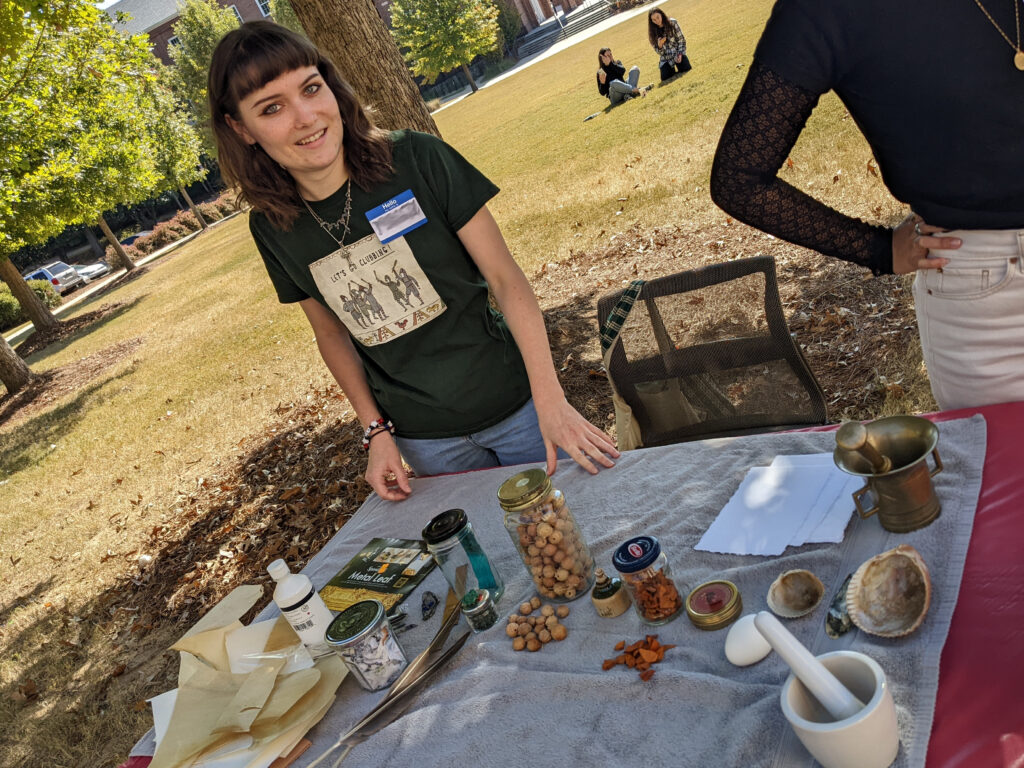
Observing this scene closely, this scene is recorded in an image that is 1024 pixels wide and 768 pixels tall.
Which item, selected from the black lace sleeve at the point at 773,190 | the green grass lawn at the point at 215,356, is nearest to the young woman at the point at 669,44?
the green grass lawn at the point at 215,356

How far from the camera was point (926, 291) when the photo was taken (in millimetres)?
1796

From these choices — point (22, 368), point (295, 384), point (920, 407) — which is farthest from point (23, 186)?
point (920, 407)

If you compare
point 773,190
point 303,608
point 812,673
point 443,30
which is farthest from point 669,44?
point 443,30

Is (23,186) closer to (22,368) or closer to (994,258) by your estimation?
(22,368)

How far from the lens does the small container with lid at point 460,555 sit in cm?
175

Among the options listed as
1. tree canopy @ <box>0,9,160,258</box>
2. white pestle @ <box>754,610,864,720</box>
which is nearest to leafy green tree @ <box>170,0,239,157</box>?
tree canopy @ <box>0,9,160,258</box>

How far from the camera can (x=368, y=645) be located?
1.64 metres

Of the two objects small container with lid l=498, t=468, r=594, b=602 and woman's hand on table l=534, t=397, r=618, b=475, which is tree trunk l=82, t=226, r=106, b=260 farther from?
small container with lid l=498, t=468, r=594, b=602

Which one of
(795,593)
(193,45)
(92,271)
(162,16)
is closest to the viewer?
(795,593)

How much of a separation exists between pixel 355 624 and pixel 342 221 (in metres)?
1.29

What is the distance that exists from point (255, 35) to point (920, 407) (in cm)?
324

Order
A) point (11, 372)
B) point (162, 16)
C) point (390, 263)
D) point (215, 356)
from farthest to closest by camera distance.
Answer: point (162, 16) < point (11, 372) < point (215, 356) < point (390, 263)

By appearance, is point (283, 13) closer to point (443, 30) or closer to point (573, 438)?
point (443, 30)

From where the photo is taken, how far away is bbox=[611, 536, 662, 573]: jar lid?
4.80 ft
